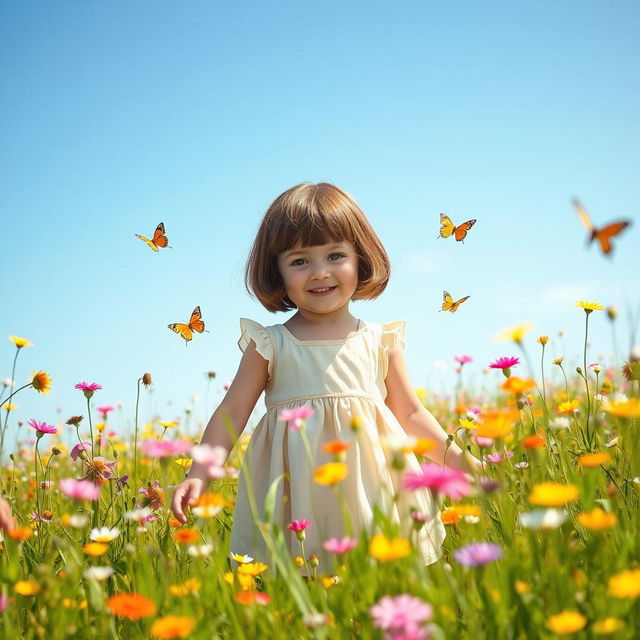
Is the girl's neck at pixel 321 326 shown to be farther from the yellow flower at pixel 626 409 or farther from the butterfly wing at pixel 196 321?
the yellow flower at pixel 626 409

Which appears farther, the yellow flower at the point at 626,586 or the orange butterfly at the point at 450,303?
the orange butterfly at the point at 450,303

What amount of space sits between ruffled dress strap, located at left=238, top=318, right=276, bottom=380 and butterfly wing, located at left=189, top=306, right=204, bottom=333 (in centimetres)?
43

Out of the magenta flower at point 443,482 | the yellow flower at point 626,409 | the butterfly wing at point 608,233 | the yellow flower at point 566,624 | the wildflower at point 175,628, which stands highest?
the butterfly wing at point 608,233

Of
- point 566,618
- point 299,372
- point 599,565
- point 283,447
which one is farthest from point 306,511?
point 566,618

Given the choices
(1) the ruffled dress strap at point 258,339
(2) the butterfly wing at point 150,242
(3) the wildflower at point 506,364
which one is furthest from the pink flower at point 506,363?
(2) the butterfly wing at point 150,242

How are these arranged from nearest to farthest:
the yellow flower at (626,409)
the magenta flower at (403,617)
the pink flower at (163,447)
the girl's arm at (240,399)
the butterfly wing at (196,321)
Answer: the magenta flower at (403,617) < the pink flower at (163,447) < the yellow flower at (626,409) < the girl's arm at (240,399) < the butterfly wing at (196,321)

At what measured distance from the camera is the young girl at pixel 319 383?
2.09 metres

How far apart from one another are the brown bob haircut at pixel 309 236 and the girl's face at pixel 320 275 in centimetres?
3

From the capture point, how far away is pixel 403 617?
1015 mm

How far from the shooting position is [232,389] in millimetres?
2258

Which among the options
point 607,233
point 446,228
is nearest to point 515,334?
point 607,233

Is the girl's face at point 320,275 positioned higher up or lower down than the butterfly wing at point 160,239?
lower down

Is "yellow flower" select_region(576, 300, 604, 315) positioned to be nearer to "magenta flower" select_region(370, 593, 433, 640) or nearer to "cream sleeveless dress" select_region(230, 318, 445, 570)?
"cream sleeveless dress" select_region(230, 318, 445, 570)

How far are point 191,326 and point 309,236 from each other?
75 centimetres
